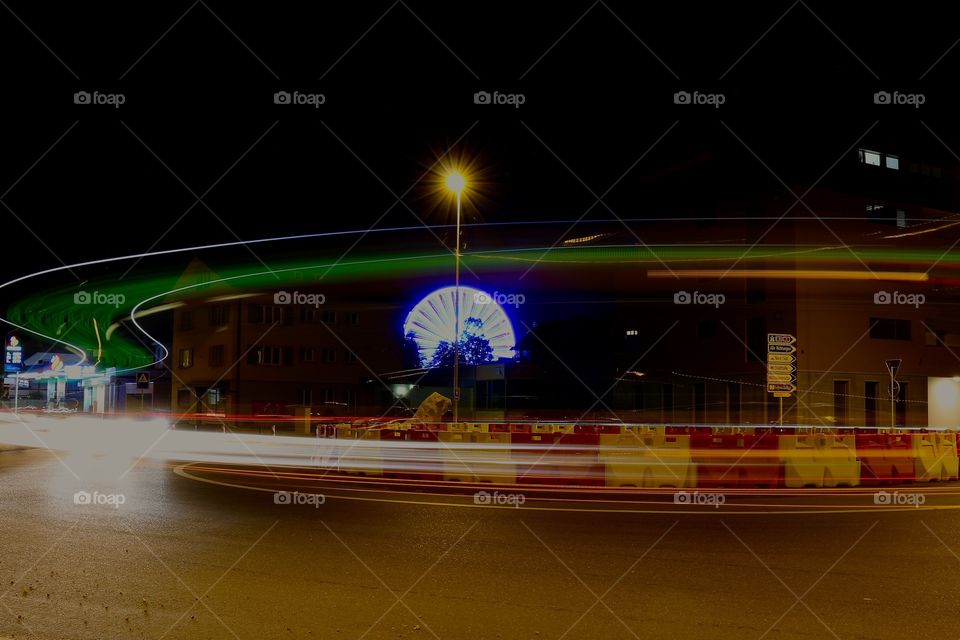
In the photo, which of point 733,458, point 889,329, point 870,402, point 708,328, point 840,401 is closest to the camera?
point 733,458

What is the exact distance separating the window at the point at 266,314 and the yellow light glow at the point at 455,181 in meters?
31.1

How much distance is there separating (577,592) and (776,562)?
2606 mm

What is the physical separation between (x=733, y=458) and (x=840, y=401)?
935 inches

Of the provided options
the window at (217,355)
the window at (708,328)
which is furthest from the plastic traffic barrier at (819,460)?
the window at (217,355)

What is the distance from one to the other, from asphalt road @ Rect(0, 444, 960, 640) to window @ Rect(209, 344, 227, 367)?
146 feet

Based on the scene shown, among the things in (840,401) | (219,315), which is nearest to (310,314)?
(219,315)

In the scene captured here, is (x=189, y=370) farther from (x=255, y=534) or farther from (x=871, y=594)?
(x=871, y=594)

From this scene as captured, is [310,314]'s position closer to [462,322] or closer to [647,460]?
[462,322]

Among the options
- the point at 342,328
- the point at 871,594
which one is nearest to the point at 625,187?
the point at 342,328

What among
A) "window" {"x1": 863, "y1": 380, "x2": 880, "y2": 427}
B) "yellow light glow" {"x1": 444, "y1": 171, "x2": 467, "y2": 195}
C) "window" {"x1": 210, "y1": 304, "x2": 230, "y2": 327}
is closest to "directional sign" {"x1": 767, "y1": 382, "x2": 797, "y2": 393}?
"yellow light glow" {"x1": 444, "y1": 171, "x2": 467, "y2": 195}

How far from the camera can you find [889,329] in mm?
39438

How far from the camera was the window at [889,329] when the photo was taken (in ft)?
129

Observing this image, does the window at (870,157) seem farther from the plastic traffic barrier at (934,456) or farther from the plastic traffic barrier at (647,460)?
the plastic traffic barrier at (647,460)

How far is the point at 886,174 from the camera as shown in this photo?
149ft
